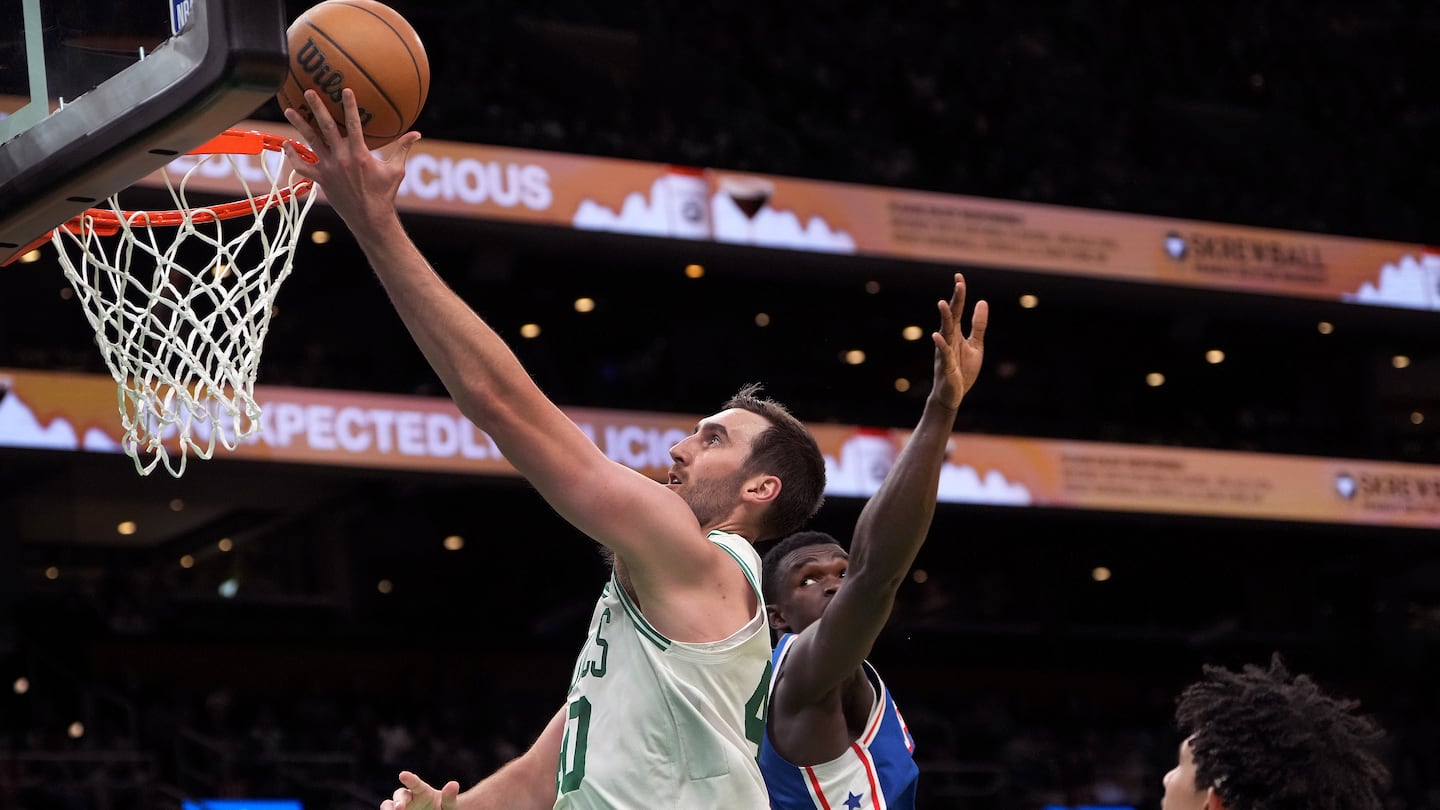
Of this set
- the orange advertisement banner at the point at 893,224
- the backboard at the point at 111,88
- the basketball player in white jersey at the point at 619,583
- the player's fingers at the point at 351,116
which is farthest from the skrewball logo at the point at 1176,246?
the player's fingers at the point at 351,116

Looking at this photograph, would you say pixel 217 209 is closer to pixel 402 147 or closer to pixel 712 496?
pixel 402 147

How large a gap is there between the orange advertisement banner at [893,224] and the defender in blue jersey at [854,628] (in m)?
10.5

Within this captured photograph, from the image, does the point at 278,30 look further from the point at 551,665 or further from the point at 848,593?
the point at 551,665

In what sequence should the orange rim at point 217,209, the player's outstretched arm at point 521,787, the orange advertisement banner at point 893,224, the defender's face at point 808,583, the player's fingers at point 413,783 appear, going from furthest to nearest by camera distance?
the orange advertisement banner at point 893,224, the defender's face at point 808,583, the orange rim at point 217,209, the player's outstretched arm at point 521,787, the player's fingers at point 413,783

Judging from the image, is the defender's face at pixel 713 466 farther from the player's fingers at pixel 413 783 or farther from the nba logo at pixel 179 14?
the nba logo at pixel 179 14

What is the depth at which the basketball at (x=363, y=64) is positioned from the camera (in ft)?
9.55

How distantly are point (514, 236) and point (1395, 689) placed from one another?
11988mm

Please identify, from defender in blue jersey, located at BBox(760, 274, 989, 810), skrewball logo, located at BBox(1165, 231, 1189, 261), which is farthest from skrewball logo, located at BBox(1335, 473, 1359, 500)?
defender in blue jersey, located at BBox(760, 274, 989, 810)

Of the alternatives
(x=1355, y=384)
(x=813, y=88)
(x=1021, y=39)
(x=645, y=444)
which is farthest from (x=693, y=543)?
(x=1355, y=384)

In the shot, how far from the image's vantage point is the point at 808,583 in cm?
395

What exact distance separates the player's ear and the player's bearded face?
0.6 inches

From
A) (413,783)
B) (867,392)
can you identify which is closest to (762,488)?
(413,783)

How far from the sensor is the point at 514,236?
16.0m

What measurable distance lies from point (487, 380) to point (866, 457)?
46.3 ft
